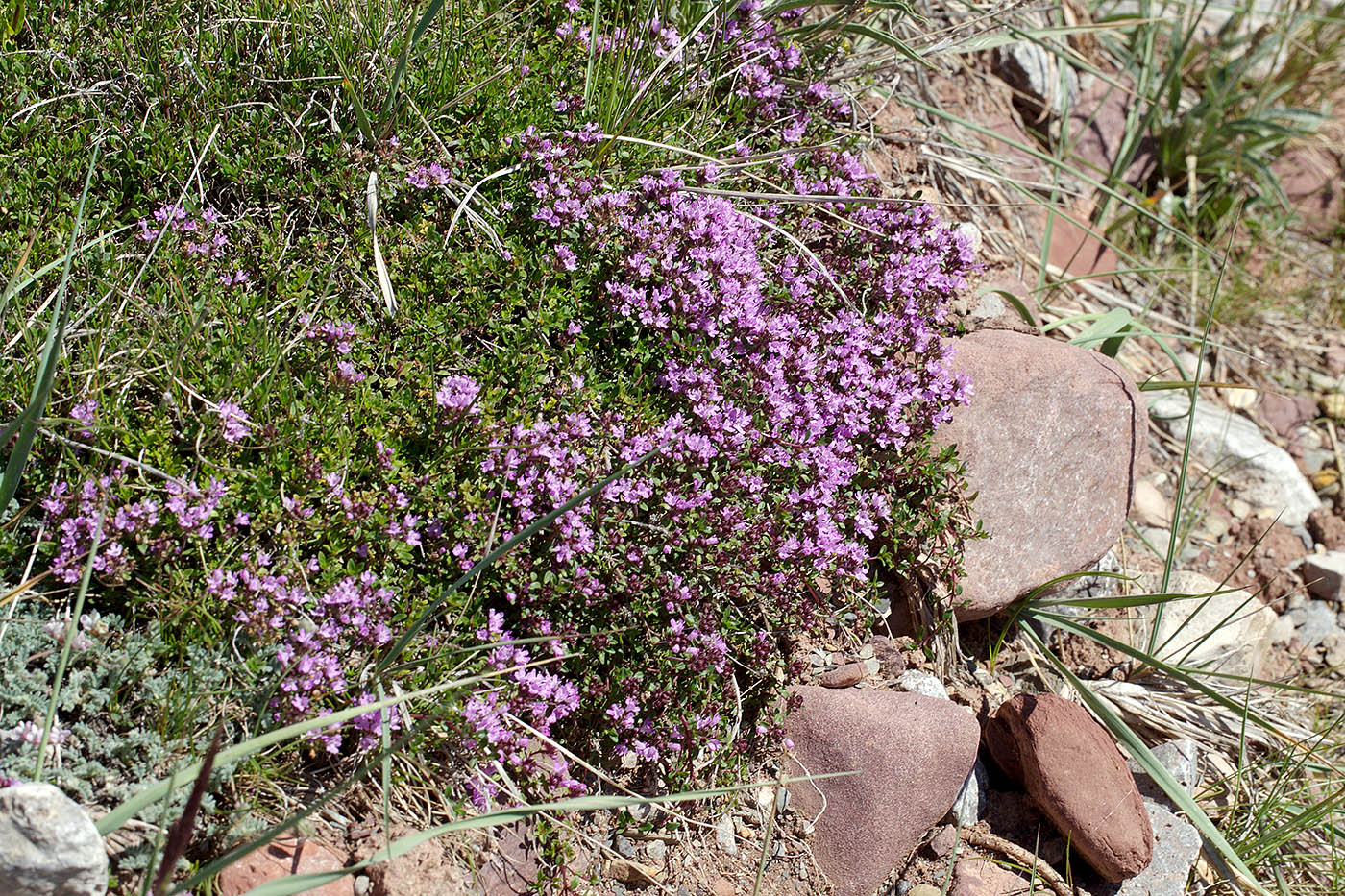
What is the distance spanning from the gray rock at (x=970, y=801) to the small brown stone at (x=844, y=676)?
0.52 m

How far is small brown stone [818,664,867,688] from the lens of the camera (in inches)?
148

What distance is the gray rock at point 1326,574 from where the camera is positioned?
17.1 feet

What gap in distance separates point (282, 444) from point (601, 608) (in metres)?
1.14

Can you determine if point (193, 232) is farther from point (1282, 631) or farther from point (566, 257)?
point (1282, 631)

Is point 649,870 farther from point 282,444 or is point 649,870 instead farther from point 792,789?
point 282,444

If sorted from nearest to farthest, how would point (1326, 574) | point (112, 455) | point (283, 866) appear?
1. point (283, 866)
2. point (112, 455)
3. point (1326, 574)

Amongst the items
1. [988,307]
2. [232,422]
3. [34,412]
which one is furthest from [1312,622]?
[34,412]

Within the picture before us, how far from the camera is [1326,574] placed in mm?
5238

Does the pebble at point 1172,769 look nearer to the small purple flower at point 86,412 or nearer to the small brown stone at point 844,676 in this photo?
the small brown stone at point 844,676

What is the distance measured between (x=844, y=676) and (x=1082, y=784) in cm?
89

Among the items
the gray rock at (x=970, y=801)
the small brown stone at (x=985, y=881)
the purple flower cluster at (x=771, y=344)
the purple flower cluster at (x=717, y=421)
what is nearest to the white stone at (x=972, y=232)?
the purple flower cluster at (x=717, y=421)

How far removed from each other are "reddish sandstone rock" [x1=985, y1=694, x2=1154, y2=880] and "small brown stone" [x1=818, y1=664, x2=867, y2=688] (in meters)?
0.58

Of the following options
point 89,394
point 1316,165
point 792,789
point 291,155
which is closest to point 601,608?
point 792,789

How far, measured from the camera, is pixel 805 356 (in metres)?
3.81
